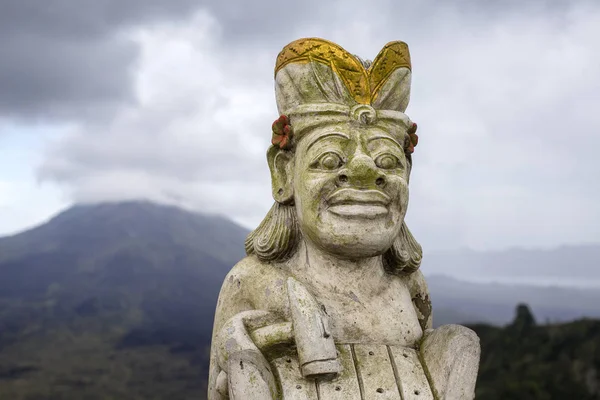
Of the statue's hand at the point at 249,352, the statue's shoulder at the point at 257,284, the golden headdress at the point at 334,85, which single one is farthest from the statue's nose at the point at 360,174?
the statue's hand at the point at 249,352

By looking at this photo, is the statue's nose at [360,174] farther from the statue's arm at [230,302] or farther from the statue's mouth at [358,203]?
the statue's arm at [230,302]

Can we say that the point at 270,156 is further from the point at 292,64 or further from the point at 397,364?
the point at 397,364

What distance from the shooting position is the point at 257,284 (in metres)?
4.75

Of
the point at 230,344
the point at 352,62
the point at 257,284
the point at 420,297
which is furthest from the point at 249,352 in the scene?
the point at 352,62

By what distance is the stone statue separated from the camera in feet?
13.4

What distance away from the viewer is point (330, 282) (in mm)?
4574

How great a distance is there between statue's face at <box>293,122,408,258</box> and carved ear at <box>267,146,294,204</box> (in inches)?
9.8

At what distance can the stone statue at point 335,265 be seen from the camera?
4098mm

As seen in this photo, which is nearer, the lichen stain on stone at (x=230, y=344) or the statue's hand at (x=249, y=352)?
the statue's hand at (x=249, y=352)

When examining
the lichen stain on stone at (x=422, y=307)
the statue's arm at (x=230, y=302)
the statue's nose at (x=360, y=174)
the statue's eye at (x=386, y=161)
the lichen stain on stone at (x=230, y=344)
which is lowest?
the lichen stain on stone at (x=230, y=344)

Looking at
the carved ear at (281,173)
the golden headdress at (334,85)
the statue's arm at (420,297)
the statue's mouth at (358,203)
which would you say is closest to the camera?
the statue's mouth at (358,203)

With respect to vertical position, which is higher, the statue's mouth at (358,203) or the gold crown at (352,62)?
the gold crown at (352,62)

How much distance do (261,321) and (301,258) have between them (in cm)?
61

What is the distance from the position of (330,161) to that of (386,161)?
0.40m
